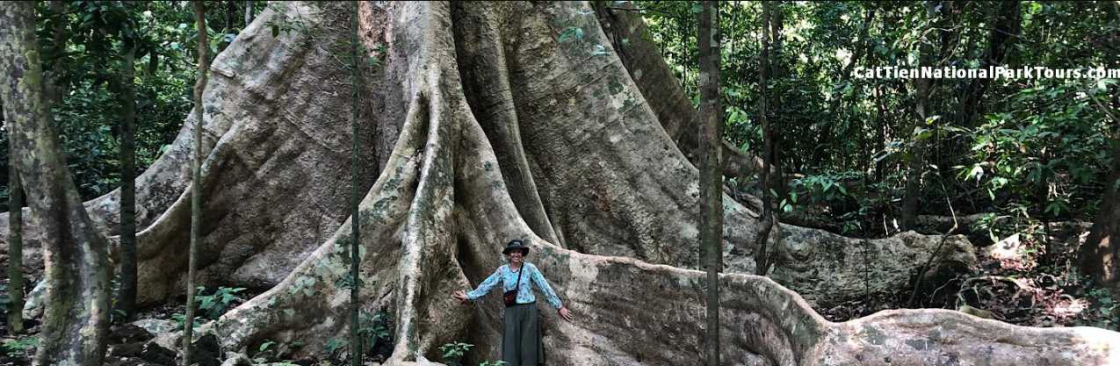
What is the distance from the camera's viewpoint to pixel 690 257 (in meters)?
7.25

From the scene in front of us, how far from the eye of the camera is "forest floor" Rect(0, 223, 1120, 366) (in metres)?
5.10

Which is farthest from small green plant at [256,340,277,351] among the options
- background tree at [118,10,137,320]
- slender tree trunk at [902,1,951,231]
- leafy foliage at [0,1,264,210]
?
slender tree trunk at [902,1,951,231]

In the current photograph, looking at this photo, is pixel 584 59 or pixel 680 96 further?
pixel 680 96

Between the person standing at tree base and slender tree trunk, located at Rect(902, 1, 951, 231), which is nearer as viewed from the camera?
the person standing at tree base

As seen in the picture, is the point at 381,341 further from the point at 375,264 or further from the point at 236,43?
the point at 236,43

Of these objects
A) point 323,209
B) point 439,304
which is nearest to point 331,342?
point 439,304

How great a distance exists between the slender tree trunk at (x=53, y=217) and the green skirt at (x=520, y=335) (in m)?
2.38

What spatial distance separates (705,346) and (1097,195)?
629cm

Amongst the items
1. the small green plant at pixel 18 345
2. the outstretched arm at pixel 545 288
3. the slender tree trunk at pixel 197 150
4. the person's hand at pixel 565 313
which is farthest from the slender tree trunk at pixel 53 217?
the person's hand at pixel 565 313

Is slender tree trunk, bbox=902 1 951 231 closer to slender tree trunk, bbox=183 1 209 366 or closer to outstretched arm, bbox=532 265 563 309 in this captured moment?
outstretched arm, bbox=532 265 563 309

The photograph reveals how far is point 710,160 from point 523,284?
5.45 ft

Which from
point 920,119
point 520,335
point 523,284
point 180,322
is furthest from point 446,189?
point 920,119

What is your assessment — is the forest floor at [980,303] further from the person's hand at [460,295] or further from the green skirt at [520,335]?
the green skirt at [520,335]

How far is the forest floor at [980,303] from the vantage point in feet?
16.7
